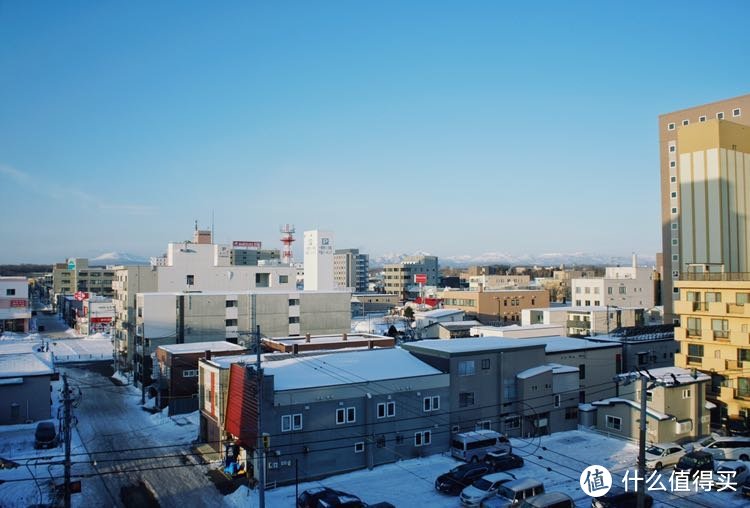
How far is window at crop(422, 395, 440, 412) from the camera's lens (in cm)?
2266

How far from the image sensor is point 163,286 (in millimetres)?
48594

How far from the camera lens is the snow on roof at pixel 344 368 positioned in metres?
21.0

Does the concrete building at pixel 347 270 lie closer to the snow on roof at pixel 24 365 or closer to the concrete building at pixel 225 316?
the concrete building at pixel 225 316

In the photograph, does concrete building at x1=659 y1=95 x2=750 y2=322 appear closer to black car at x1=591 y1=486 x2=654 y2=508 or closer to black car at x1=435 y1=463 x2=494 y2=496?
black car at x1=591 y1=486 x2=654 y2=508

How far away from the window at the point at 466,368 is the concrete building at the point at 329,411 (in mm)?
855

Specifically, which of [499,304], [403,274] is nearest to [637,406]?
[499,304]

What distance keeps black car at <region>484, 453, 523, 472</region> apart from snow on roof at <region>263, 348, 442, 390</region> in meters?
3.89

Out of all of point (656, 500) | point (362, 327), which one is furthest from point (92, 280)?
point (656, 500)

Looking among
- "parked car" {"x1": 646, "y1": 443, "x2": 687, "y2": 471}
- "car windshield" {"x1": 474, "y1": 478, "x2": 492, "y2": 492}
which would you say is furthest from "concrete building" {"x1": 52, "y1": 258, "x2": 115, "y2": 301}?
"parked car" {"x1": 646, "y1": 443, "x2": 687, "y2": 471}

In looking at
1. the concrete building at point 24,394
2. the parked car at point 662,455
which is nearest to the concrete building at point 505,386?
the parked car at point 662,455

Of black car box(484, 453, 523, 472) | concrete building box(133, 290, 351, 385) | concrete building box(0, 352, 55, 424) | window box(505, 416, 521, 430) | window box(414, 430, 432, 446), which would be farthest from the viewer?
concrete building box(133, 290, 351, 385)

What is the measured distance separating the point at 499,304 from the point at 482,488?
159 ft

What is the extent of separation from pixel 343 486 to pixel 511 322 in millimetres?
48083

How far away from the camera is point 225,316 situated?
40250 millimetres
